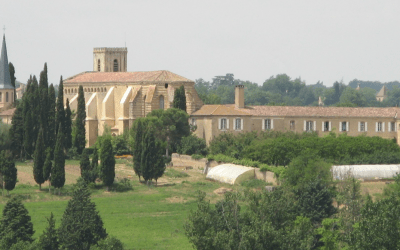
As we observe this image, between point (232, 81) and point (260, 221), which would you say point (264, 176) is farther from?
point (232, 81)

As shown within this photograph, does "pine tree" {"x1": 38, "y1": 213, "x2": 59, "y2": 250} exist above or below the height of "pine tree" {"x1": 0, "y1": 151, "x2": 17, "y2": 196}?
below

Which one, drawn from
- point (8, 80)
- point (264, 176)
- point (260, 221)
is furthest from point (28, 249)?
point (8, 80)

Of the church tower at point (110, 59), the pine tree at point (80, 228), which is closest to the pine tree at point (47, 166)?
the pine tree at point (80, 228)

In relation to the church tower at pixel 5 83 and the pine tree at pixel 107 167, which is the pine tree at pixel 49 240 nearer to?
the pine tree at pixel 107 167

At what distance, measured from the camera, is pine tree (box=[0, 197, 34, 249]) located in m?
37.2

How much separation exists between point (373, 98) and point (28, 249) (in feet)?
493

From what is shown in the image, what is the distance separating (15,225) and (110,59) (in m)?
49.8

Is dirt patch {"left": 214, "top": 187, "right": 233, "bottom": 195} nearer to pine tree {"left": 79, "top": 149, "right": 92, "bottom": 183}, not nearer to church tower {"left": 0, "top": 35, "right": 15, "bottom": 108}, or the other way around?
pine tree {"left": 79, "top": 149, "right": 92, "bottom": 183}

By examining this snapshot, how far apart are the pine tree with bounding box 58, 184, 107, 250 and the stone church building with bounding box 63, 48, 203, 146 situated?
31.8 m

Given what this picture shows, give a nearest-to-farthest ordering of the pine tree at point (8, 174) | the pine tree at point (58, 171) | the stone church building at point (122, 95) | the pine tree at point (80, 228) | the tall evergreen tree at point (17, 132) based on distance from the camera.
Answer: the pine tree at point (80, 228) < the pine tree at point (8, 174) < the pine tree at point (58, 171) < the tall evergreen tree at point (17, 132) < the stone church building at point (122, 95)

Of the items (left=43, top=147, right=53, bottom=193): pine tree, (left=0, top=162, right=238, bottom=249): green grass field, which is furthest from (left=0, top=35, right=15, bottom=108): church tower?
(left=43, top=147, right=53, bottom=193): pine tree

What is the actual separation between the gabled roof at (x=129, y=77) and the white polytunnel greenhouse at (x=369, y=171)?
21.4 m

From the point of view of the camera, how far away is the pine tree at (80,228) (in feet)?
119

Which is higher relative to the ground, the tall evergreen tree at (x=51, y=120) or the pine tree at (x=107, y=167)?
the tall evergreen tree at (x=51, y=120)
